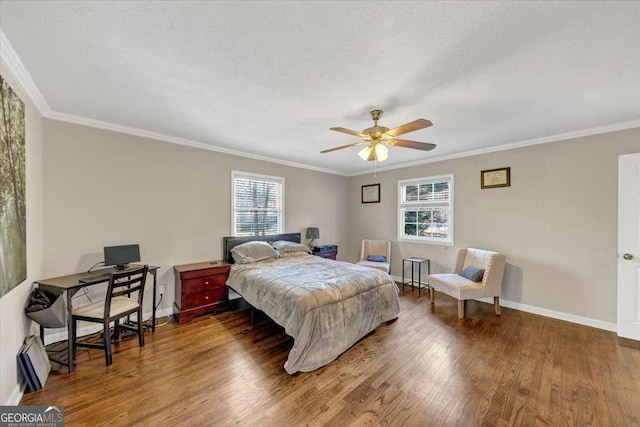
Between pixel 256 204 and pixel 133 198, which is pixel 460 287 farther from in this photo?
pixel 133 198

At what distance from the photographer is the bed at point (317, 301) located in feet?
7.63

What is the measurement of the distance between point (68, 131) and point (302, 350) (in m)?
3.53

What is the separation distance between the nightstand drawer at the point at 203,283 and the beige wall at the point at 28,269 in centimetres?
139

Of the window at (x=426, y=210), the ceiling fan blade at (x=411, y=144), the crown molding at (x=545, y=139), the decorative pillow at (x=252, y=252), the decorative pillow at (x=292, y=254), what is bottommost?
the decorative pillow at (x=292, y=254)

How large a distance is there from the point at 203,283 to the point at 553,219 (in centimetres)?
499

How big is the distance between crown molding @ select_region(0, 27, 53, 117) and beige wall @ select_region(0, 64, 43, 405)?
1.7 inches

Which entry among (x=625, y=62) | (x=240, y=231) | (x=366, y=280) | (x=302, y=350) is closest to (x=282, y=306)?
(x=302, y=350)

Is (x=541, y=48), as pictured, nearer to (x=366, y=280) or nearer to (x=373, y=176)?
(x=366, y=280)

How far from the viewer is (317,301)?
7.98 ft

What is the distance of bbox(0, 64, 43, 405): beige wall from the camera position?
5.54 ft

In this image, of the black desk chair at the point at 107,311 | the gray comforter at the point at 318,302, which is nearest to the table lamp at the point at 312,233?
the gray comforter at the point at 318,302

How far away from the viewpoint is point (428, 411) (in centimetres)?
181

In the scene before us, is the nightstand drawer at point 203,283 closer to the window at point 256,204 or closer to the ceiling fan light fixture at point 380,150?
the window at point 256,204

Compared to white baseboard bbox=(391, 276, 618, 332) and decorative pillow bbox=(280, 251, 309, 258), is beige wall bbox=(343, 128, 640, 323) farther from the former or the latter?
decorative pillow bbox=(280, 251, 309, 258)
